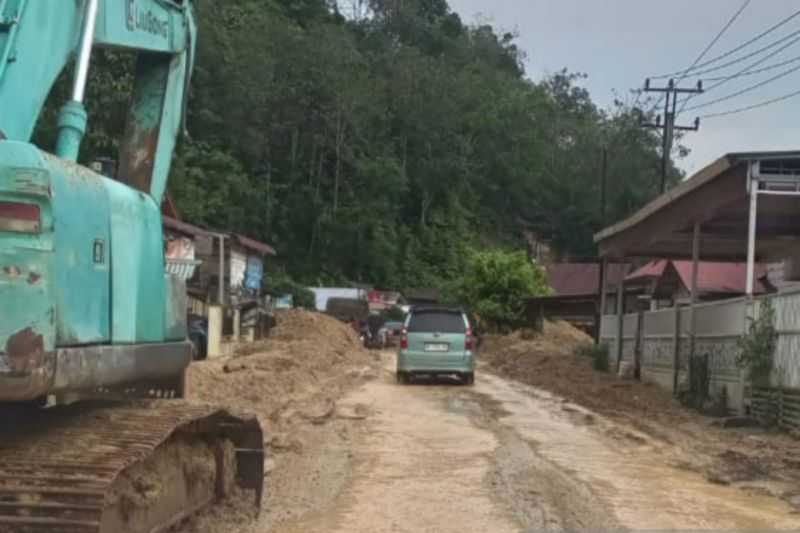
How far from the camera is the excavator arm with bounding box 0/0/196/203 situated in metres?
5.06

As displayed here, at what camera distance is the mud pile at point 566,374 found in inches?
794

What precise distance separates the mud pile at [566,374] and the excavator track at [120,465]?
1157 cm

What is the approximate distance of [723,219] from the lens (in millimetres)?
22562

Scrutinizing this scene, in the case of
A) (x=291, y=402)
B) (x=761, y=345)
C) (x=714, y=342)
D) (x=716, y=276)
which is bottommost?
(x=291, y=402)

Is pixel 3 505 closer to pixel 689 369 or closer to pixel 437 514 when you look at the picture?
pixel 437 514

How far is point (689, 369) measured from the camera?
20438 mm

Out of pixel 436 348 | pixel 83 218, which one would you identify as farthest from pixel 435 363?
pixel 83 218

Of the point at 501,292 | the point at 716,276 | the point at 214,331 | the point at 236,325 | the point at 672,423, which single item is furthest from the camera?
the point at 501,292

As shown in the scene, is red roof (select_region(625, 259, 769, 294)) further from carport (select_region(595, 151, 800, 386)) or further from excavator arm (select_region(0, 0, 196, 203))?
excavator arm (select_region(0, 0, 196, 203))

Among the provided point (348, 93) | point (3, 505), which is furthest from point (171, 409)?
point (348, 93)

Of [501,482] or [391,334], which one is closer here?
[501,482]

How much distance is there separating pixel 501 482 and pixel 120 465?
552cm

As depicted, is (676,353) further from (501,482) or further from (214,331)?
(501,482)

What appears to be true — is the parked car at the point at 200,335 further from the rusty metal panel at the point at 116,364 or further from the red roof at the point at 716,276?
the rusty metal panel at the point at 116,364
